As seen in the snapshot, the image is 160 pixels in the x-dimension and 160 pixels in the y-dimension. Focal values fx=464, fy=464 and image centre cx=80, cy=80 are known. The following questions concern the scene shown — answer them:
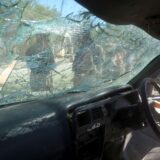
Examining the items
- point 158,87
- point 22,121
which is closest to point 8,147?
point 22,121

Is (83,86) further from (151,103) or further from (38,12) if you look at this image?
(151,103)

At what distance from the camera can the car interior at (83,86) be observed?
211 cm

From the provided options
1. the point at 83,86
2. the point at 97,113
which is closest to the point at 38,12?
the point at 83,86

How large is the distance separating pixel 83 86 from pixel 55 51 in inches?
12.5

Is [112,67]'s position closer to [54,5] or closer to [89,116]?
[54,5]

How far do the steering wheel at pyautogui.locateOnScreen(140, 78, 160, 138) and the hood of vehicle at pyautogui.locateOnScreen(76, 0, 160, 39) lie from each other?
80 centimetres

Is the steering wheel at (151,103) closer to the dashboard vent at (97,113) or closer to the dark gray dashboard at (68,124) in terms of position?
the dark gray dashboard at (68,124)

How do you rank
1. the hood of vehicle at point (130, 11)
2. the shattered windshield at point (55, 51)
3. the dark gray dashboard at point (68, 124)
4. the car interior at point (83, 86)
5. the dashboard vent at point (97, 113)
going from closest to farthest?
the dark gray dashboard at point (68, 124) < the car interior at point (83, 86) < the dashboard vent at point (97, 113) < the shattered windshield at point (55, 51) < the hood of vehicle at point (130, 11)

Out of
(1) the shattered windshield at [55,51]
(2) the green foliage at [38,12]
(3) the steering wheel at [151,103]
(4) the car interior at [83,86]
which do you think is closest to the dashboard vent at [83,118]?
(4) the car interior at [83,86]

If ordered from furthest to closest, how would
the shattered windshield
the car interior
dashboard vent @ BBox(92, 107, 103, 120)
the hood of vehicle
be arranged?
1. the hood of vehicle
2. the shattered windshield
3. dashboard vent @ BBox(92, 107, 103, 120)
4. the car interior

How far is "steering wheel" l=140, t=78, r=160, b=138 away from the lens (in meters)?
2.50

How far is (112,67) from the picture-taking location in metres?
3.46

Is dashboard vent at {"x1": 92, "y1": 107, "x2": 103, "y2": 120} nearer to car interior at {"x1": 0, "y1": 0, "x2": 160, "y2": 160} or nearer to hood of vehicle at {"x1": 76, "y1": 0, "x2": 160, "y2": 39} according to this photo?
car interior at {"x1": 0, "y1": 0, "x2": 160, "y2": 160}

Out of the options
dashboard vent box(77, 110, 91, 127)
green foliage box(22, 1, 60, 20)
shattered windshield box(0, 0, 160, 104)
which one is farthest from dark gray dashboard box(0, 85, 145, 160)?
green foliage box(22, 1, 60, 20)
